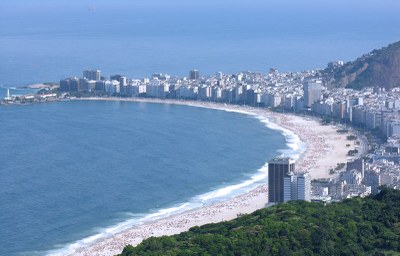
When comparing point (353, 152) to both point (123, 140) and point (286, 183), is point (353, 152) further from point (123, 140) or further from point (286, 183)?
point (286, 183)

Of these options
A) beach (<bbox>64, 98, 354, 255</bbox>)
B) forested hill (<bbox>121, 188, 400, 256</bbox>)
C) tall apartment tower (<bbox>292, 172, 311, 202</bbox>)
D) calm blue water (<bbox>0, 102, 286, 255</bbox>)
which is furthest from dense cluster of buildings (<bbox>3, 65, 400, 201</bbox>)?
forested hill (<bbox>121, 188, 400, 256</bbox>)

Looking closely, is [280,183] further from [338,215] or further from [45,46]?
[45,46]

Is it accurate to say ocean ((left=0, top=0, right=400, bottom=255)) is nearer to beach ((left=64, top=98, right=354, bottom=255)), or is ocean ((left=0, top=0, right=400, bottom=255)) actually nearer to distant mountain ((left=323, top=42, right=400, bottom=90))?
beach ((left=64, top=98, right=354, bottom=255))

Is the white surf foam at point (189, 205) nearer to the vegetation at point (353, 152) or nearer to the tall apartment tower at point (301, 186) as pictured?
the vegetation at point (353, 152)

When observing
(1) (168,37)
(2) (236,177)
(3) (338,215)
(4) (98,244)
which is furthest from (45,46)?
(3) (338,215)

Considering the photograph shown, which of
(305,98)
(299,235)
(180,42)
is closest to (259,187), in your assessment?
(299,235)
